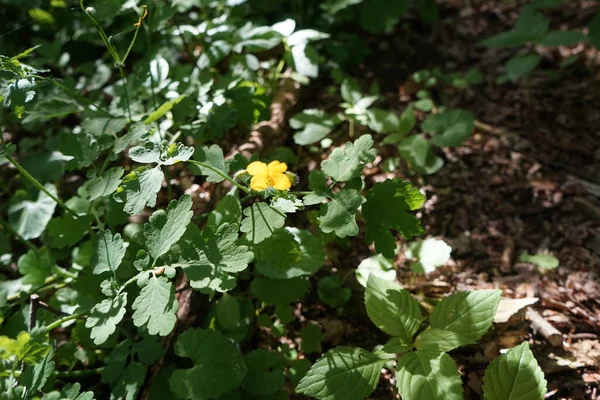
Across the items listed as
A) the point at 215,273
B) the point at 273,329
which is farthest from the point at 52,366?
the point at 273,329

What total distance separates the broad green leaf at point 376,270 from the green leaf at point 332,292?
0.41ft

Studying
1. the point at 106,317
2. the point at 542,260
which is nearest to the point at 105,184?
the point at 106,317

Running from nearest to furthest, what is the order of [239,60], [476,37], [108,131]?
[108,131]
[239,60]
[476,37]

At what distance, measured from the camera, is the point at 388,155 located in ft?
9.02

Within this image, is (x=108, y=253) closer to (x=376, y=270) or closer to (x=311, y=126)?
(x=376, y=270)

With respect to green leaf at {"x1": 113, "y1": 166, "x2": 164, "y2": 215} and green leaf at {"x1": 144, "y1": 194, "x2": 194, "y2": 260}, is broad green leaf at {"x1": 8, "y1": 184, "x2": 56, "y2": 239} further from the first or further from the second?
green leaf at {"x1": 144, "y1": 194, "x2": 194, "y2": 260}

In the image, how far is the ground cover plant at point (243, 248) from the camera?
146cm

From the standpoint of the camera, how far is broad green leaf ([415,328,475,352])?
1.53 m

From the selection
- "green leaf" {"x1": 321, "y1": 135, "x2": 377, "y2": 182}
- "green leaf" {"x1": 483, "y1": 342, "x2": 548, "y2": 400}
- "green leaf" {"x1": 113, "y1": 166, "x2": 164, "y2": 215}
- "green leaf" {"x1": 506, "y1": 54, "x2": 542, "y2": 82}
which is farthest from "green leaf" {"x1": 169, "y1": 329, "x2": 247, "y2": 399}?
"green leaf" {"x1": 506, "y1": 54, "x2": 542, "y2": 82}

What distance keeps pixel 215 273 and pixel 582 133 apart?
2.55 metres

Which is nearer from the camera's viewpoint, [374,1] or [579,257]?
[579,257]

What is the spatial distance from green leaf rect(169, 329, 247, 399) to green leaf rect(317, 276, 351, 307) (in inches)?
21.7

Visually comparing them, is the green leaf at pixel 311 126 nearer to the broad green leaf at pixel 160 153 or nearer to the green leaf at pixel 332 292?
the green leaf at pixel 332 292

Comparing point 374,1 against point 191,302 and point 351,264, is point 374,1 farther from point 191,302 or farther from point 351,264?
point 191,302
